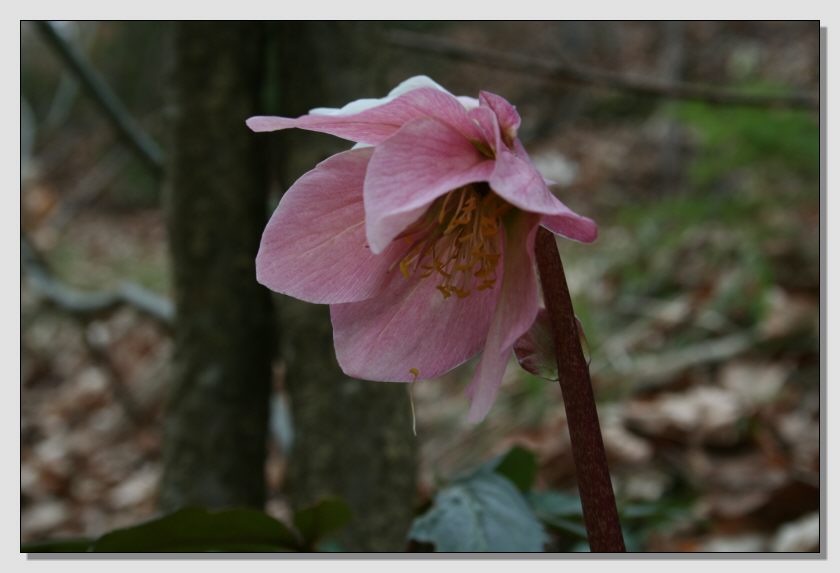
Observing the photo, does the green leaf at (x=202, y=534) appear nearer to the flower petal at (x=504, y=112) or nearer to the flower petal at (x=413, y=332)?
the flower petal at (x=413, y=332)

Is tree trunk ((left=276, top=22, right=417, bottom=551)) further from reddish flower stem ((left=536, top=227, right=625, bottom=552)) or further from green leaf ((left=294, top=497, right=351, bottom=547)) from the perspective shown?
reddish flower stem ((left=536, top=227, right=625, bottom=552))

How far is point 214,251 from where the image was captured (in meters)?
1.05

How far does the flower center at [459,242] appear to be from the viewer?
17.6 inches

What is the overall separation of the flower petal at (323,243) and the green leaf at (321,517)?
25 centimetres

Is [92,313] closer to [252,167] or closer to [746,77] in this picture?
[252,167]

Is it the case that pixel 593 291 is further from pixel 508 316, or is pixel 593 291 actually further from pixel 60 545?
pixel 508 316

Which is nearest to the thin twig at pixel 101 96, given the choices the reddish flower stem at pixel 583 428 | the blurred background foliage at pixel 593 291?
the blurred background foliage at pixel 593 291

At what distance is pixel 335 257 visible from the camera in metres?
0.45

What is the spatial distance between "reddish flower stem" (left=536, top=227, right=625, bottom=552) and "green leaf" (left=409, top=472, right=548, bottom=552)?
7.7 inches

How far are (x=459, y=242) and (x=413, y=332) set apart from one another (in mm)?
55

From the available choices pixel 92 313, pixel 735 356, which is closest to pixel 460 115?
pixel 92 313

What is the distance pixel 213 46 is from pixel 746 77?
195 centimetres

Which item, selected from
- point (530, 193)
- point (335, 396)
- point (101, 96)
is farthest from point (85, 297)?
point (530, 193)

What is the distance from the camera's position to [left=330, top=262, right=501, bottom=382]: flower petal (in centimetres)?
45
